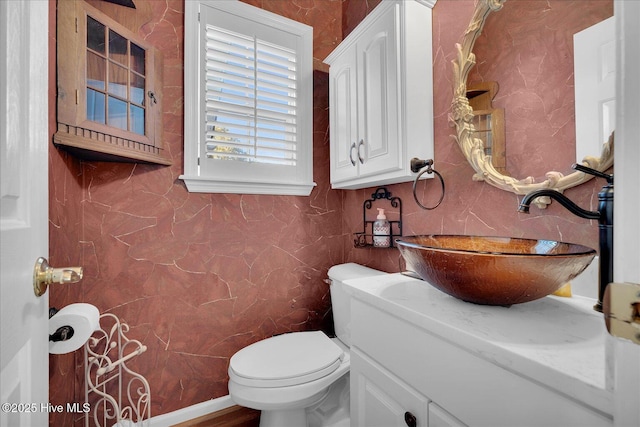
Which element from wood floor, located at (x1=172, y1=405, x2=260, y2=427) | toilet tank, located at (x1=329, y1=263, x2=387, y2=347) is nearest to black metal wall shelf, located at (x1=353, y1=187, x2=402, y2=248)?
toilet tank, located at (x1=329, y1=263, x2=387, y2=347)

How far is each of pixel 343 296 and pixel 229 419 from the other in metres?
0.88

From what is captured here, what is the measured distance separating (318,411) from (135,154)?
1492 millimetres

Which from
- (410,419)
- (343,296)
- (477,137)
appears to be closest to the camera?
(410,419)

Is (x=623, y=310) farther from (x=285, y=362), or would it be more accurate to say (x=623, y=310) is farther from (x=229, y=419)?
(x=229, y=419)

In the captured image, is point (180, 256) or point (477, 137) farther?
point (180, 256)

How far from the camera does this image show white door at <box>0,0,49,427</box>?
0.38 metres

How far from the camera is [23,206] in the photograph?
17.6 inches

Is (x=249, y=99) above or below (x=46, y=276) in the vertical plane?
above

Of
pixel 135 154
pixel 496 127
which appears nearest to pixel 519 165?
pixel 496 127

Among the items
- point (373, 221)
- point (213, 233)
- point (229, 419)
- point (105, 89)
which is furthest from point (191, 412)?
point (105, 89)

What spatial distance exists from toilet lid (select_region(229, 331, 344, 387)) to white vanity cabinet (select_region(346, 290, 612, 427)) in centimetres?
33

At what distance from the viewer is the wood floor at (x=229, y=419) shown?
1442 millimetres

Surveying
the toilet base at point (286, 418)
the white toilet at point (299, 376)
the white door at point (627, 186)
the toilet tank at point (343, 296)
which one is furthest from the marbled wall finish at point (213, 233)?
the white door at point (627, 186)

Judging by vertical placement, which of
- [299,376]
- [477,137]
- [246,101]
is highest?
[246,101]
